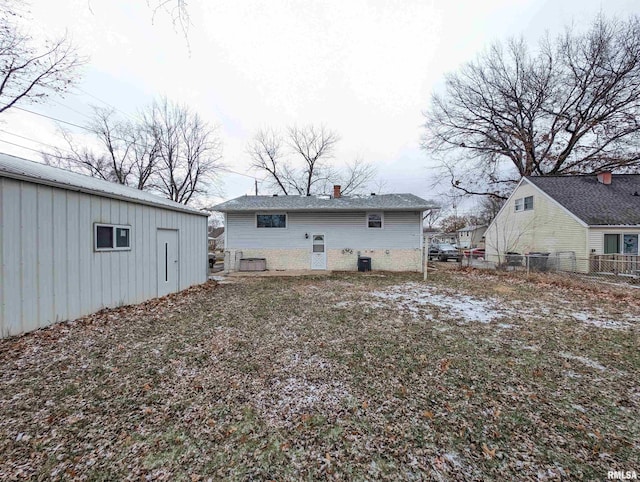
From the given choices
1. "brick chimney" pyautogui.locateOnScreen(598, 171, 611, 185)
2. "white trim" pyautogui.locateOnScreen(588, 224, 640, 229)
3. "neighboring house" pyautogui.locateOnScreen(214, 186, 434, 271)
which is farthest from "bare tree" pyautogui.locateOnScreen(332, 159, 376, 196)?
"white trim" pyautogui.locateOnScreen(588, 224, 640, 229)

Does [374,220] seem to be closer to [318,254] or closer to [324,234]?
[324,234]

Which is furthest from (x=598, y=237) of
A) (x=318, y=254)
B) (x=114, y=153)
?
(x=114, y=153)

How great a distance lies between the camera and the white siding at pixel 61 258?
3.94 meters

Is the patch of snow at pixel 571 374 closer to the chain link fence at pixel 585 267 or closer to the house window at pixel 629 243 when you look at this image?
the chain link fence at pixel 585 267

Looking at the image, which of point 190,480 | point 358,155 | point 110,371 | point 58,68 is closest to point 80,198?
point 110,371

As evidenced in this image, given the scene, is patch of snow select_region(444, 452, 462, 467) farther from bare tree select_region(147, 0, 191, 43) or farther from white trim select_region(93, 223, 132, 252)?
white trim select_region(93, 223, 132, 252)

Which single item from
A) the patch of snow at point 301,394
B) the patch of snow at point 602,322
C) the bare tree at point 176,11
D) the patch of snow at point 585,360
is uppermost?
the bare tree at point 176,11

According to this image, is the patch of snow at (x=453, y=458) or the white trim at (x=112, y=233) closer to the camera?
the patch of snow at (x=453, y=458)

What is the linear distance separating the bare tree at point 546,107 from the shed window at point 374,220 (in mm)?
13885

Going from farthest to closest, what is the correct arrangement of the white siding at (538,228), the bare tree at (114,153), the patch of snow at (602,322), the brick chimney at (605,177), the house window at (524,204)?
the bare tree at (114,153)
the house window at (524,204)
the brick chimney at (605,177)
the white siding at (538,228)
the patch of snow at (602,322)

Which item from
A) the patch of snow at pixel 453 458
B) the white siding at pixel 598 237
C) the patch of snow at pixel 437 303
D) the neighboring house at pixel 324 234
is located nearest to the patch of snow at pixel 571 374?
the patch of snow at pixel 437 303

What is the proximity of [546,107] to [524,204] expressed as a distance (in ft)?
28.4

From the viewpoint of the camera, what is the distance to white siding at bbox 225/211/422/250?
1307 centimetres

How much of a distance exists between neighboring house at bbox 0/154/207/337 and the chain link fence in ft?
44.3
